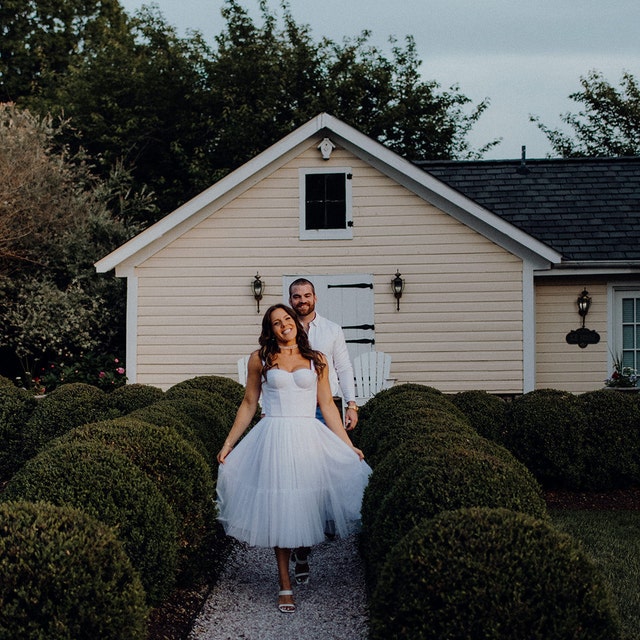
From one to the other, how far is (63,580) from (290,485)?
208 centimetres

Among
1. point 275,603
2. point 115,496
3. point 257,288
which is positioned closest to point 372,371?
point 257,288

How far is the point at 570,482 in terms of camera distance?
369 inches

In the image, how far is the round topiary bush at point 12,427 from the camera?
10141 mm

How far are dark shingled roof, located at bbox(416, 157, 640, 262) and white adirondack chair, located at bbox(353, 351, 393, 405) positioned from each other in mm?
3015

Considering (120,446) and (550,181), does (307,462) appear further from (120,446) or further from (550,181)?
(550,181)

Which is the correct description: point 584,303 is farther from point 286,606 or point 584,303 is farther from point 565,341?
point 286,606

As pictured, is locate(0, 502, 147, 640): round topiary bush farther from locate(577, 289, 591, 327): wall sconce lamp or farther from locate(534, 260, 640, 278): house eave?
locate(577, 289, 591, 327): wall sconce lamp

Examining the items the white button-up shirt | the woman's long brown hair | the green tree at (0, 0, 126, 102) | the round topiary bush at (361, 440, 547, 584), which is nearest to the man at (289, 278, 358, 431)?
the white button-up shirt

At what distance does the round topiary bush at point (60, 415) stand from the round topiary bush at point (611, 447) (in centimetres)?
513

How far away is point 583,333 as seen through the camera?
14297 mm

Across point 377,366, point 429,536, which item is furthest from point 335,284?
point 429,536

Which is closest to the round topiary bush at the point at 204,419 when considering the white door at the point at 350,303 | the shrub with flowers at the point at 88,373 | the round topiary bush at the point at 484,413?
the round topiary bush at the point at 484,413

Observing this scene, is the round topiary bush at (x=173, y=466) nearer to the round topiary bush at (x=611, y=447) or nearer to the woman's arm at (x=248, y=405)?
the woman's arm at (x=248, y=405)

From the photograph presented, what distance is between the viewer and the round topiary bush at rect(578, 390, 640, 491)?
9297mm
